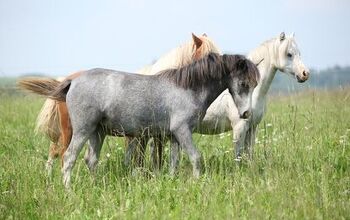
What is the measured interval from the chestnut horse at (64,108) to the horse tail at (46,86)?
41 cm

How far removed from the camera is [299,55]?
7223 mm

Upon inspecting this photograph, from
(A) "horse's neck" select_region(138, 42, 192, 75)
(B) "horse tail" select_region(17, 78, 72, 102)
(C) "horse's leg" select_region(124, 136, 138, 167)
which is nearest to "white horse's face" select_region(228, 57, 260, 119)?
(A) "horse's neck" select_region(138, 42, 192, 75)

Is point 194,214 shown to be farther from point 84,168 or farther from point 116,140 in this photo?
point 116,140

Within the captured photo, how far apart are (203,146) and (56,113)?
6.98ft

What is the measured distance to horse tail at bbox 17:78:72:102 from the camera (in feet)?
19.7

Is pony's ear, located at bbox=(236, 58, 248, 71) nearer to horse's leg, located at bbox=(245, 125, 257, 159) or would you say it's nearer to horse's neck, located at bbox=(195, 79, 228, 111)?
horse's neck, located at bbox=(195, 79, 228, 111)

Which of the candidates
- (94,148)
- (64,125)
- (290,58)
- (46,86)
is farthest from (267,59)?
(46,86)

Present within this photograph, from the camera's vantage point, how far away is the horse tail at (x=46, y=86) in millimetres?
6008

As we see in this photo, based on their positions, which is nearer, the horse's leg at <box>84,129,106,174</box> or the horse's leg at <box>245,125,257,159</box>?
the horse's leg at <box>84,129,106,174</box>

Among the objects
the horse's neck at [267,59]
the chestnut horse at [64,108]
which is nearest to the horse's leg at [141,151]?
the chestnut horse at [64,108]

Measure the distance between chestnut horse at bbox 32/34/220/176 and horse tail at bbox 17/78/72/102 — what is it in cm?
41

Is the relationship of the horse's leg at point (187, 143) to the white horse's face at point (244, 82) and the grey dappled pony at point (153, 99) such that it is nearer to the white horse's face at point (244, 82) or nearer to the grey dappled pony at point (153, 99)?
the grey dappled pony at point (153, 99)

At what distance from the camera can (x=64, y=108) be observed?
6543 mm

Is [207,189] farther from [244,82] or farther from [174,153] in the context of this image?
[244,82]
